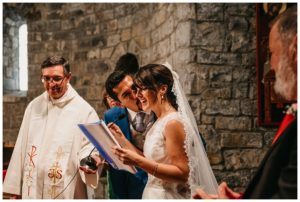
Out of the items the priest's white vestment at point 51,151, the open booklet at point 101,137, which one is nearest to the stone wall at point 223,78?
the priest's white vestment at point 51,151

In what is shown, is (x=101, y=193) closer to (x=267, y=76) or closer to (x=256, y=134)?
(x=256, y=134)

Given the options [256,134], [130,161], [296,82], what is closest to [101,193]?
[256,134]

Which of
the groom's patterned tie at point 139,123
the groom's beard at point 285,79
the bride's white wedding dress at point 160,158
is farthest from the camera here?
the groom's patterned tie at point 139,123

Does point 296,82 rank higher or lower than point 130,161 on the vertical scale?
higher

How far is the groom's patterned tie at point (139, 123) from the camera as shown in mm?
3137

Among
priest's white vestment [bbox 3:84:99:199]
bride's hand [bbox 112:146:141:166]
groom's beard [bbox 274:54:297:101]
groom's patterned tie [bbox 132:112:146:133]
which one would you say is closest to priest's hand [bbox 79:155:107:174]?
priest's white vestment [bbox 3:84:99:199]

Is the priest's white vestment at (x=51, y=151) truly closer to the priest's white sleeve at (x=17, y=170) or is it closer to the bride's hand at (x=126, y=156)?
the priest's white sleeve at (x=17, y=170)

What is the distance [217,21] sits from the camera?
4.39 metres

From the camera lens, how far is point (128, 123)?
10.5ft

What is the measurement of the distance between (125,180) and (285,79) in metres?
1.61

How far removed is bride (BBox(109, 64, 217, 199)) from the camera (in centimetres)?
244

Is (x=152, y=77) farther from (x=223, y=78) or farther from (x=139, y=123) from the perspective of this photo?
(x=223, y=78)

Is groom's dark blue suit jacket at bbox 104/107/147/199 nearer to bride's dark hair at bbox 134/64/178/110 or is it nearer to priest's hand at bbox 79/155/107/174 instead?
priest's hand at bbox 79/155/107/174

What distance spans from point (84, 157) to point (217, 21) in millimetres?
2095
